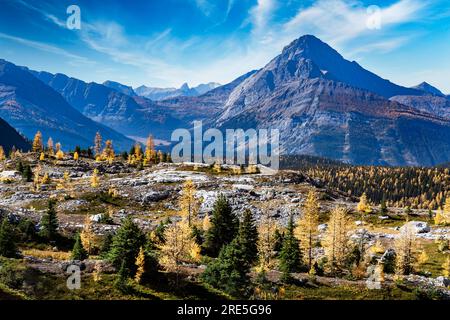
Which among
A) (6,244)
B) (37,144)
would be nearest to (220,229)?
(6,244)

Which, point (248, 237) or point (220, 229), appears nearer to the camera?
point (248, 237)

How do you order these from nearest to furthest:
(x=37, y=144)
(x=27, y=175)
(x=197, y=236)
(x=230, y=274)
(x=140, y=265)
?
(x=140, y=265) < (x=230, y=274) < (x=197, y=236) < (x=27, y=175) < (x=37, y=144)

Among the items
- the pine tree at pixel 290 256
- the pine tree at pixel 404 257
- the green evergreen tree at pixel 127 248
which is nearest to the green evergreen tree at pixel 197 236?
the pine tree at pixel 290 256

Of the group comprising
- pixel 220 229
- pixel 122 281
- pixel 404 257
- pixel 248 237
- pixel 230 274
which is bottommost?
pixel 404 257

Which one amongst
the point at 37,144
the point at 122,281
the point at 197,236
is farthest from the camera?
the point at 37,144

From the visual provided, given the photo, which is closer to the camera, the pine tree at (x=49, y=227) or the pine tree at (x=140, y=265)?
the pine tree at (x=140, y=265)

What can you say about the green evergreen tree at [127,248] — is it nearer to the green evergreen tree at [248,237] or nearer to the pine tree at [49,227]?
the green evergreen tree at [248,237]

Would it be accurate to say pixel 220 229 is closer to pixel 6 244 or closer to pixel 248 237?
pixel 248 237
